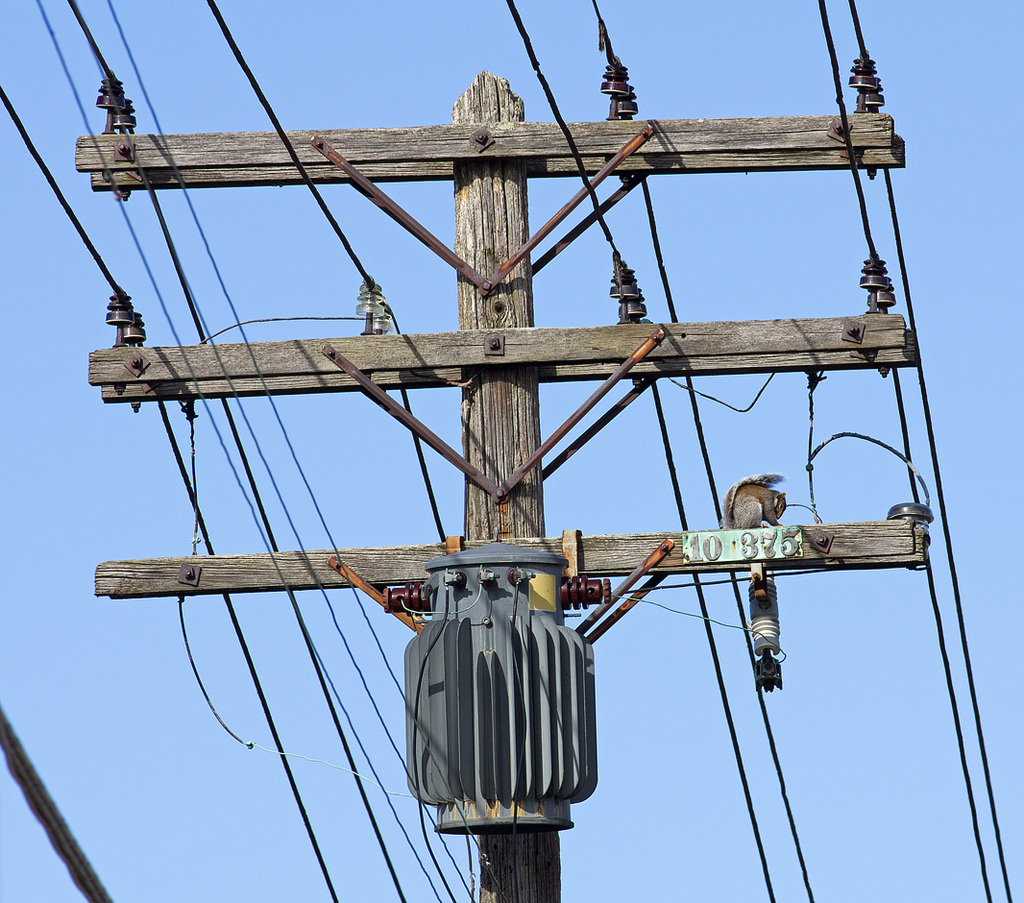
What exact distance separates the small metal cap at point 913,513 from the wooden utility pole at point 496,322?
5.11 ft

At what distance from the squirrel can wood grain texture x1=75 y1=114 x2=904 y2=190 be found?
58.5 inches

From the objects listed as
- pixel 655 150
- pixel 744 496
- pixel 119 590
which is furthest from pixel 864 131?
pixel 119 590

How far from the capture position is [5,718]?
8.40 feet

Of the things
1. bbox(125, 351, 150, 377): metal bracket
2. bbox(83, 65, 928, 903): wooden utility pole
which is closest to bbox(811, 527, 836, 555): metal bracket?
bbox(83, 65, 928, 903): wooden utility pole

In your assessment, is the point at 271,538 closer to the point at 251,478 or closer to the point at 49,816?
the point at 251,478

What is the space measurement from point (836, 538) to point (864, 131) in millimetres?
1969

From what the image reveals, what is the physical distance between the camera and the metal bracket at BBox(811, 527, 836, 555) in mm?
7363

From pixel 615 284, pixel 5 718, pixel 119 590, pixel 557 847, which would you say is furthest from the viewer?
pixel 615 284

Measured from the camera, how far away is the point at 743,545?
7.43 metres

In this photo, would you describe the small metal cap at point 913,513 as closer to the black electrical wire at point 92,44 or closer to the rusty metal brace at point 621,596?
the rusty metal brace at point 621,596

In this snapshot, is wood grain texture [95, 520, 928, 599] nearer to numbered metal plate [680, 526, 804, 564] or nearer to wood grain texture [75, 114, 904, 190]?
numbered metal plate [680, 526, 804, 564]

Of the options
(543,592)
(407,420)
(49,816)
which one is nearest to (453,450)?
(407,420)

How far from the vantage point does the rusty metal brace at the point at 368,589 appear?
23.7 ft

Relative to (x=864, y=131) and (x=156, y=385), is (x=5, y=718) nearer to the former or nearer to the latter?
(x=156, y=385)
